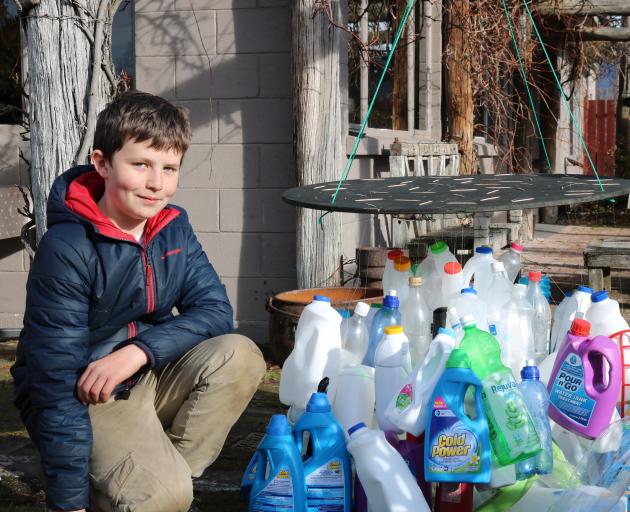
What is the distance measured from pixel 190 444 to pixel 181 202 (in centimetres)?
320

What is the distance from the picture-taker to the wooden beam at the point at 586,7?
978 centimetres

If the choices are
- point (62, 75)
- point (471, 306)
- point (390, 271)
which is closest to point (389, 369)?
point (471, 306)

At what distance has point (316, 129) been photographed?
5547mm

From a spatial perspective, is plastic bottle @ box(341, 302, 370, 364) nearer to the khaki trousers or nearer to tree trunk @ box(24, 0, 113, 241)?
the khaki trousers

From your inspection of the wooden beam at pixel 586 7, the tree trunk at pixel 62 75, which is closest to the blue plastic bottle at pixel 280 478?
the tree trunk at pixel 62 75

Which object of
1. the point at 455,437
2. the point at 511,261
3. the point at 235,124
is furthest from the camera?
the point at 235,124

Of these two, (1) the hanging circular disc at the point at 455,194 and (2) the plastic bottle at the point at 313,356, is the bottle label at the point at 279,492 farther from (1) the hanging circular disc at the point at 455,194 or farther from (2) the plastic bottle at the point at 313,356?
(1) the hanging circular disc at the point at 455,194

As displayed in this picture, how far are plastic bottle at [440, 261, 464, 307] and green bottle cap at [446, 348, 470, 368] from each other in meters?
0.79

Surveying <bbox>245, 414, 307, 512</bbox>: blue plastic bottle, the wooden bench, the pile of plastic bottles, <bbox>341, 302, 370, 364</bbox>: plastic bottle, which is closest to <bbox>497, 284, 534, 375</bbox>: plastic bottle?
the pile of plastic bottles

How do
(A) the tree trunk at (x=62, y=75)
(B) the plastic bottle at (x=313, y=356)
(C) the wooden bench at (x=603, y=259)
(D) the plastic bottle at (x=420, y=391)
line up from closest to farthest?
1. (D) the plastic bottle at (x=420, y=391)
2. (B) the plastic bottle at (x=313, y=356)
3. (A) the tree trunk at (x=62, y=75)
4. (C) the wooden bench at (x=603, y=259)

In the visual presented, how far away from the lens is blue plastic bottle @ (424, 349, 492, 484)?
2.58 metres

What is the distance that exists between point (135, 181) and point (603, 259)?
4392 millimetres

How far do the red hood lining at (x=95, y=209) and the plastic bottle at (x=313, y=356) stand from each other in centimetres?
62

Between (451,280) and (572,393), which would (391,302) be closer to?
(451,280)
